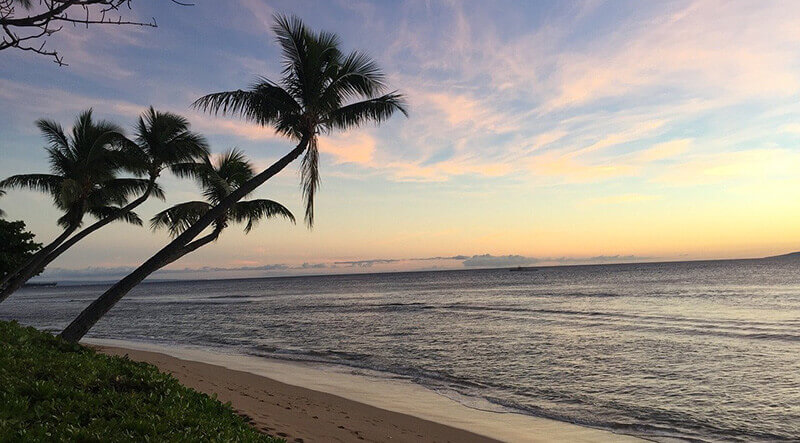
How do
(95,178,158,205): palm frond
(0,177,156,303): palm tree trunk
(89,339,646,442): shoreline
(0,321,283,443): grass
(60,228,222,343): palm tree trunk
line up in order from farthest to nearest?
1. (95,178,158,205): palm frond
2. (0,177,156,303): palm tree trunk
3. (60,228,222,343): palm tree trunk
4. (89,339,646,442): shoreline
5. (0,321,283,443): grass

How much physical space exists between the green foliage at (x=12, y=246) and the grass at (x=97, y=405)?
14245 millimetres

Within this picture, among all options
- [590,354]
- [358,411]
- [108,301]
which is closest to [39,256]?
[108,301]

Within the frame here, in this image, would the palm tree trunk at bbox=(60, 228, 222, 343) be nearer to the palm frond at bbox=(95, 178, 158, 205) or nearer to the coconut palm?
the coconut palm

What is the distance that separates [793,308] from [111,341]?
46.1m

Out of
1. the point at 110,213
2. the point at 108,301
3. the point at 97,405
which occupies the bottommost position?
the point at 97,405

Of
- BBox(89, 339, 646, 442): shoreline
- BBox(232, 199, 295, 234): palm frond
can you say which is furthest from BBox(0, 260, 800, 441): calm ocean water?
BBox(232, 199, 295, 234): palm frond

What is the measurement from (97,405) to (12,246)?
18.5m

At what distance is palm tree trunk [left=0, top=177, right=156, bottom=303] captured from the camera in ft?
52.9

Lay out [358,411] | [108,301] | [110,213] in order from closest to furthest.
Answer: [358,411]
[108,301]
[110,213]

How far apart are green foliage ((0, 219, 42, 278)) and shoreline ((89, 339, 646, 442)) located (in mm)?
8984

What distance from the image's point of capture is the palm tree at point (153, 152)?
16.2 metres

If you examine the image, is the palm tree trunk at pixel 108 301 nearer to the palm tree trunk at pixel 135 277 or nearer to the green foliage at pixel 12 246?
the palm tree trunk at pixel 135 277

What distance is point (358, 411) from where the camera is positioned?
11.3m

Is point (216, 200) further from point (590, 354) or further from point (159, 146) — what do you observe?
point (590, 354)
